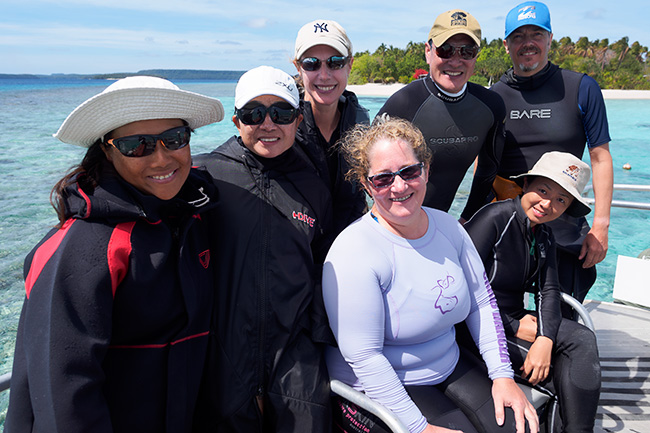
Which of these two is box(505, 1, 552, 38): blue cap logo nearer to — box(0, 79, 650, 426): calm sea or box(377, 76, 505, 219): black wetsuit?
box(377, 76, 505, 219): black wetsuit

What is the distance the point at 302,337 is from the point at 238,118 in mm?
1087

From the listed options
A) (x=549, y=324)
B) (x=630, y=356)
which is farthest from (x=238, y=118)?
(x=630, y=356)

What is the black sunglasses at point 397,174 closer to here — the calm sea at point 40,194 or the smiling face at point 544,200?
the smiling face at point 544,200

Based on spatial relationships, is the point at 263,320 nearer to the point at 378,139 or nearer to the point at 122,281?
the point at 122,281

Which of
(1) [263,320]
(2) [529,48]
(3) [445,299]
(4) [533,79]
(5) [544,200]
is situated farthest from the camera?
(4) [533,79]

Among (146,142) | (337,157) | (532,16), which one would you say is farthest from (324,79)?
(532,16)

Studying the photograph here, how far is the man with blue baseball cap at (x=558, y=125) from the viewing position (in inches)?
122

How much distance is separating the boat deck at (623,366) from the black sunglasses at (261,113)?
2.77 meters

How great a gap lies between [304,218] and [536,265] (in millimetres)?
1466

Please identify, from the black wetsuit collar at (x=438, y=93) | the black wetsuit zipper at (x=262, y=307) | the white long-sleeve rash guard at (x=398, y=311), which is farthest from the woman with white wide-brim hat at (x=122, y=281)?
the black wetsuit collar at (x=438, y=93)

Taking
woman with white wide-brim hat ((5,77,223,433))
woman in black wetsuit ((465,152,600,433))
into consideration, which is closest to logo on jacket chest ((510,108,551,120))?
woman in black wetsuit ((465,152,600,433))

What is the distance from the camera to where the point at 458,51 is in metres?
2.94

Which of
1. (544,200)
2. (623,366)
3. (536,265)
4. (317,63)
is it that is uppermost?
(317,63)

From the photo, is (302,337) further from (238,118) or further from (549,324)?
(549,324)
